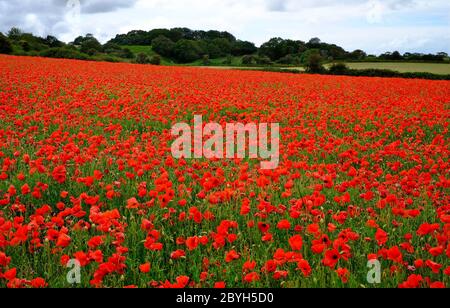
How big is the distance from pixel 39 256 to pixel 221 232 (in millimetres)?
1605

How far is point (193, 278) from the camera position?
3.38 meters

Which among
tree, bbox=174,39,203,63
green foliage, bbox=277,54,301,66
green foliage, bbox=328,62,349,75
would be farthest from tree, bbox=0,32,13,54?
green foliage, bbox=328,62,349,75

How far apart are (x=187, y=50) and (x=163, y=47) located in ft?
18.8

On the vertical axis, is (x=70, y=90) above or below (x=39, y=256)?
above

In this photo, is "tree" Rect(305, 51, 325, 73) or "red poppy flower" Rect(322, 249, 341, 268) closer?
"red poppy flower" Rect(322, 249, 341, 268)

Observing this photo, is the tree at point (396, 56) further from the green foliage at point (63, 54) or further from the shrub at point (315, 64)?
the green foliage at point (63, 54)

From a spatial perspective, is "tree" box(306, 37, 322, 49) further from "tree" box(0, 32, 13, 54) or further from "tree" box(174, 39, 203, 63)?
"tree" box(0, 32, 13, 54)

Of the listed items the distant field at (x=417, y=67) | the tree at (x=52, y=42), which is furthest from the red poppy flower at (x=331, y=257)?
the tree at (x=52, y=42)

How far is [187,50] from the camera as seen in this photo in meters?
70.0

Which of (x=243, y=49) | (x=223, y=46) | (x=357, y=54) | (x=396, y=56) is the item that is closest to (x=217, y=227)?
(x=396, y=56)

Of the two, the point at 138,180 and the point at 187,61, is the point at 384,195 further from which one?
the point at 187,61

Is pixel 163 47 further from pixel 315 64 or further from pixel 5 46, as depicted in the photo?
pixel 315 64

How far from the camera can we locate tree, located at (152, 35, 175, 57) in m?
72.1
